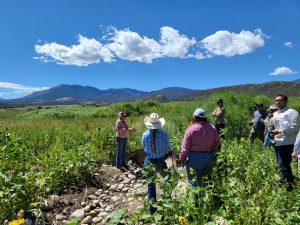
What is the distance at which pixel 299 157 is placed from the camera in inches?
209

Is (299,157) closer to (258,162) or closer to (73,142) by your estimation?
(258,162)

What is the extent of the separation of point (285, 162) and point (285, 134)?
51 cm

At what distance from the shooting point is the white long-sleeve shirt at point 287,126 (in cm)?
623

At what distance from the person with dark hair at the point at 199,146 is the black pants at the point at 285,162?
1.33 m

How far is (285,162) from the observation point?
634 centimetres

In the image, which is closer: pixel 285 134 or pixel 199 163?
pixel 199 163

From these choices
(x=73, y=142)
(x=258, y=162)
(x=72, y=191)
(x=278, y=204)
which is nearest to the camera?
(x=278, y=204)

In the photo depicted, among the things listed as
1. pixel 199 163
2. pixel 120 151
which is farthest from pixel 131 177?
pixel 199 163

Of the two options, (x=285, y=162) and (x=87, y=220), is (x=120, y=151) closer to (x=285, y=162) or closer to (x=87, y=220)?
(x=87, y=220)

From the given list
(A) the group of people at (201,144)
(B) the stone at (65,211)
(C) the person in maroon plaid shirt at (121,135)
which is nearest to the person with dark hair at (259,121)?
(C) the person in maroon plaid shirt at (121,135)

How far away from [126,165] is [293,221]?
7443 mm

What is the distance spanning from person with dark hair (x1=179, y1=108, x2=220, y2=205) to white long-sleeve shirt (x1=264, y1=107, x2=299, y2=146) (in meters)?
1.30

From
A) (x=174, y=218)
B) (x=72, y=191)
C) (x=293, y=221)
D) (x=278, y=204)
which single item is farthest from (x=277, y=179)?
(x=72, y=191)

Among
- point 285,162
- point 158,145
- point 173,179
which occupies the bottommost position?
point 285,162
